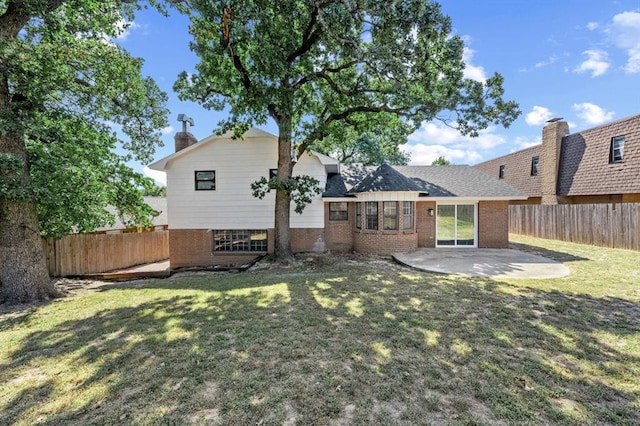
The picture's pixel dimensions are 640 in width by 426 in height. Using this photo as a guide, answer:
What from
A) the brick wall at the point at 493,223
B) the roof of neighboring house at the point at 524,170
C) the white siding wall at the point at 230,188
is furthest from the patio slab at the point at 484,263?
the roof of neighboring house at the point at 524,170

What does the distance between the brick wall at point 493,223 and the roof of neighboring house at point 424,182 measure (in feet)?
1.85

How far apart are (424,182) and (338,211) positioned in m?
4.81

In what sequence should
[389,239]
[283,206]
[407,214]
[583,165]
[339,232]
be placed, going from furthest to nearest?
1. [583,165]
2. [339,232]
3. [407,214]
4. [389,239]
5. [283,206]

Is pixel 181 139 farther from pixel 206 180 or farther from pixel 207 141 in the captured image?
pixel 206 180

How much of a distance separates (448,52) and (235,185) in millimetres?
9877

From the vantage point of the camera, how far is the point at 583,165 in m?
16.2

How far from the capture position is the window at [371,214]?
40.4 ft

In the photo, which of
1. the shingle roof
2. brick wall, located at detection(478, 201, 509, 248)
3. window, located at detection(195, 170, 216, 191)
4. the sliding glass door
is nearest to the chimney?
brick wall, located at detection(478, 201, 509, 248)

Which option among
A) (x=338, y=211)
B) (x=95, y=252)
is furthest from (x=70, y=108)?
(x=338, y=211)

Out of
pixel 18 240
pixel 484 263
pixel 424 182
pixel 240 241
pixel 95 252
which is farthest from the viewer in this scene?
pixel 424 182

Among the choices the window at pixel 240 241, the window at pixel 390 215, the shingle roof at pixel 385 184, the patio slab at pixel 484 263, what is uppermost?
the shingle roof at pixel 385 184

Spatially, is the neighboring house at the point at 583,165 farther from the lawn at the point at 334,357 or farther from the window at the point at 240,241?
the window at the point at 240,241

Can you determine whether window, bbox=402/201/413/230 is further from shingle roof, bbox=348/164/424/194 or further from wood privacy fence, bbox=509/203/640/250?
wood privacy fence, bbox=509/203/640/250

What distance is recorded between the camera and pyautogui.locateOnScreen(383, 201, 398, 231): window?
12.2 meters
